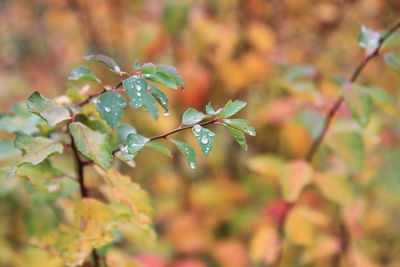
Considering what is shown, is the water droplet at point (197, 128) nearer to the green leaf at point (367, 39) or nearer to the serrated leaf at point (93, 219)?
the serrated leaf at point (93, 219)

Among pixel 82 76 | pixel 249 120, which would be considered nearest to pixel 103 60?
pixel 82 76

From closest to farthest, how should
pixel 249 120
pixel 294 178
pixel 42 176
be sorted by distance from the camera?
pixel 42 176 < pixel 294 178 < pixel 249 120

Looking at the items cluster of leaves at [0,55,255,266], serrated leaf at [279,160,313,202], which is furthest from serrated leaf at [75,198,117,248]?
serrated leaf at [279,160,313,202]

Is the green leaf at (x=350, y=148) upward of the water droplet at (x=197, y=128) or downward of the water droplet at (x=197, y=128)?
upward

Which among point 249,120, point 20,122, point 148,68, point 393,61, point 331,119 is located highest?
point 249,120

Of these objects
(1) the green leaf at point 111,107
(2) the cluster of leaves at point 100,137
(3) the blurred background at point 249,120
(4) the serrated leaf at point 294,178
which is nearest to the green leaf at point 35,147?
(2) the cluster of leaves at point 100,137

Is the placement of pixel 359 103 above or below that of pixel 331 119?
below

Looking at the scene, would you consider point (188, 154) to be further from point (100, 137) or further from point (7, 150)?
point (7, 150)
